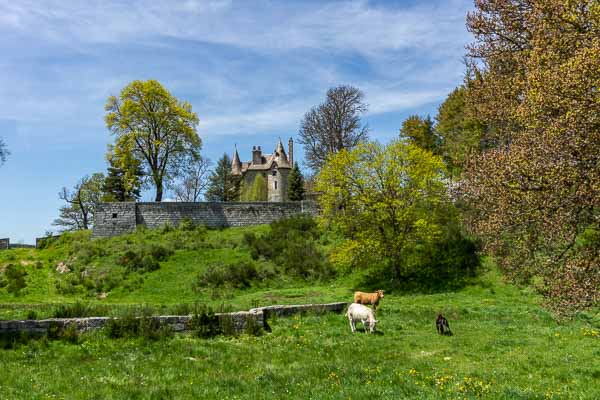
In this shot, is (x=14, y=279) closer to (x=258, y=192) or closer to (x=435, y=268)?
(x=435, y=268)

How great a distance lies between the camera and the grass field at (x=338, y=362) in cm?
863

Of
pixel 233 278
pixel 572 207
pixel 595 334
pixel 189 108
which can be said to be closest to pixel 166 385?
pixel 572 207

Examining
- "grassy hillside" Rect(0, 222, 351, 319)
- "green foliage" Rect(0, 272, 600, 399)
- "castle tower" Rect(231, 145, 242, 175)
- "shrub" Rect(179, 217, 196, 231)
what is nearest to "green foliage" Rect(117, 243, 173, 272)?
"grassy hillside" Rect(0, 222, 351, 319)

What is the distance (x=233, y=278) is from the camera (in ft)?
91.0

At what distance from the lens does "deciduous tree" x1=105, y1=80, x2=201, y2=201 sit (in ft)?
134

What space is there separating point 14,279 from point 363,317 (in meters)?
23.5

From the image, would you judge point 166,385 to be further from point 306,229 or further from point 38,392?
point 306,229

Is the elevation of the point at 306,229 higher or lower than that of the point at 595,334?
higher

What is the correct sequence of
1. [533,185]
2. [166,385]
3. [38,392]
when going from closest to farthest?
[38,392] → [166,385] → [533,185]

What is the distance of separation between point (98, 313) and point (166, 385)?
6797 millimetres

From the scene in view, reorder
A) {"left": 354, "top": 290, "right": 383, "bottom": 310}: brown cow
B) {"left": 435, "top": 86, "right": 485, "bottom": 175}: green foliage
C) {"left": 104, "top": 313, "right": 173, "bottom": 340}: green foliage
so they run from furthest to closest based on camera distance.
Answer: {"left": 435, "top": 86, "right": 485, "bottom": 175}: green foliage, {"left": 354, "top": 290, "right": 383, "bottom": 310}: brown cow, {"left": 104, "top": 313, "right": 173, "bottom": 340}: green foliage

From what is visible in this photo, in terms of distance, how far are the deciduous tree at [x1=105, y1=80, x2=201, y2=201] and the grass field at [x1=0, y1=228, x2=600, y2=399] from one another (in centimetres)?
2779

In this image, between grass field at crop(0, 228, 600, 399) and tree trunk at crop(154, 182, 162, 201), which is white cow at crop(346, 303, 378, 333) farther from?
tree trunk at crop(154, 182, 162, 201)

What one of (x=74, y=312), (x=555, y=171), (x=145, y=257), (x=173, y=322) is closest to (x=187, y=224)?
(x=145, y=257)
